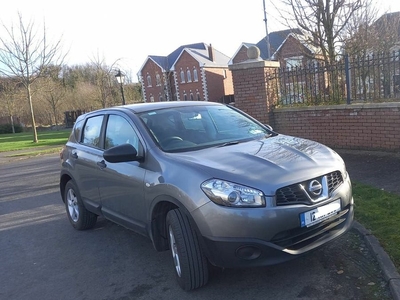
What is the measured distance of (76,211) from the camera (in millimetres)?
5766

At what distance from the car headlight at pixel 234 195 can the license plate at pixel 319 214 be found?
0.38m

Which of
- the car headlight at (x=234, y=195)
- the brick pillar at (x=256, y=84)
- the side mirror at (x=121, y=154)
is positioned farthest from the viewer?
the brick pillar at (x=256, y=84)

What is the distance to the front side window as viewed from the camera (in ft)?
14.0

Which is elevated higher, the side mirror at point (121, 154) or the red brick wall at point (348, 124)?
the side mirror at point (121, 154)

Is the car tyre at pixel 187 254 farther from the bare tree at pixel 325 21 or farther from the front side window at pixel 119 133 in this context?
the bare tree at pixel 325 21

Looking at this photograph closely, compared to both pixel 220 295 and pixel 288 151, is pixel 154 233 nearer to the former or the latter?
pixel 220 295

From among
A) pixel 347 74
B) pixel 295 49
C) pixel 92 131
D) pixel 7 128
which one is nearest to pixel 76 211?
pixel 92 131

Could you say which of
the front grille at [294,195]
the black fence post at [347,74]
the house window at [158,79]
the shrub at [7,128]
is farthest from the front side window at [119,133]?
the house window at [158,79]

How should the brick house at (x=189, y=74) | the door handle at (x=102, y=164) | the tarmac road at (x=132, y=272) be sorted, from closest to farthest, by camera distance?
the tarmac road at (x=132, y=272) → the door handle at (x=102, y=164) → the brick house at (x=189, y=74)

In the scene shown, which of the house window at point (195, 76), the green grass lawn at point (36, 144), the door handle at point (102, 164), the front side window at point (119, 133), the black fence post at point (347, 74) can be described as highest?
the house window at point (195, 76)

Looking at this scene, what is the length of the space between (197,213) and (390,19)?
13916 millimetres

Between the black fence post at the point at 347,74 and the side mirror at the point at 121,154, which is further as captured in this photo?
the black fence post at the point at 347,74

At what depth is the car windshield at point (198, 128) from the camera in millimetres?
4066

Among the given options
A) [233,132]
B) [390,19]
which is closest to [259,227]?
[233,132]
